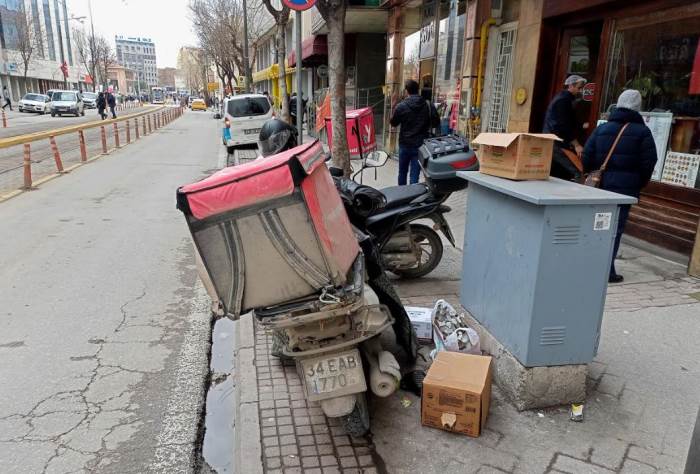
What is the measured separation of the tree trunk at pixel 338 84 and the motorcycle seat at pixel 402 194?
3.26m

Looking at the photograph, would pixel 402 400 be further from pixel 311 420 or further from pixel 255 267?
pixel 255 267

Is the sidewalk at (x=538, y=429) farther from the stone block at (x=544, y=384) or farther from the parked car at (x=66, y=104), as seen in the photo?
the parked car at (x=66, y=104)

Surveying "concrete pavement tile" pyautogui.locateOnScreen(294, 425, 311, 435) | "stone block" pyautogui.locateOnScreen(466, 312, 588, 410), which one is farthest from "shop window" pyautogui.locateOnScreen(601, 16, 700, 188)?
"concrete pavement tile" pyautogui.locateOnScreen(294, 425, 311, 435)

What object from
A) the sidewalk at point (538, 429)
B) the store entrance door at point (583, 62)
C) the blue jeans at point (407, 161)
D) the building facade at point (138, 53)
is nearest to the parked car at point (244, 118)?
the blue jeans at point (407, 161)

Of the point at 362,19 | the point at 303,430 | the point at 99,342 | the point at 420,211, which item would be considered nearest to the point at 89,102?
the point at 362,19

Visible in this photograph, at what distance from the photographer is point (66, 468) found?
9.62 ft

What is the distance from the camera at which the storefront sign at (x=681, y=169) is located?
6211 mm

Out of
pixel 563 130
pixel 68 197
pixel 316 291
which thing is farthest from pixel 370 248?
pixel 68 197

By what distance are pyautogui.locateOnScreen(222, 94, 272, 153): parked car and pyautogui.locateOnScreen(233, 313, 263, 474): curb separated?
14912 millimetres

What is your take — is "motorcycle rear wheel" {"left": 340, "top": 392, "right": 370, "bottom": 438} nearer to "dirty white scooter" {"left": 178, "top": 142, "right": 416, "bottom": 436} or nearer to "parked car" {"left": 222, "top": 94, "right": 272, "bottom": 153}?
"dirty white scooter" {"left": 178, "top": 142, "right": 416, "bottom": 436}

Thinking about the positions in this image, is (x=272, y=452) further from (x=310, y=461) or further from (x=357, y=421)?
(x=357, y=421)

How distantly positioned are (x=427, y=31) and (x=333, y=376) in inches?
494

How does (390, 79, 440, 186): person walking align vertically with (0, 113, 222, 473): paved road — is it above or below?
above

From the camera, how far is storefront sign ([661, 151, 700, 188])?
621cm
